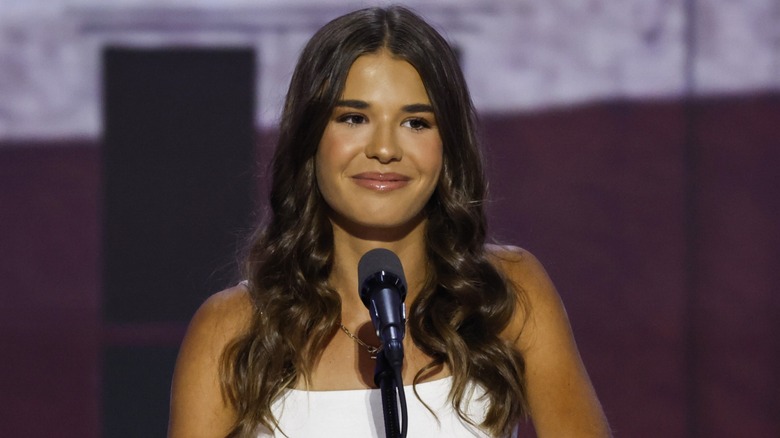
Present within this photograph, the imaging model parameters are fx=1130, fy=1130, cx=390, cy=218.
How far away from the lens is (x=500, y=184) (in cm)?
359

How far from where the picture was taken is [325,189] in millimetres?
2340

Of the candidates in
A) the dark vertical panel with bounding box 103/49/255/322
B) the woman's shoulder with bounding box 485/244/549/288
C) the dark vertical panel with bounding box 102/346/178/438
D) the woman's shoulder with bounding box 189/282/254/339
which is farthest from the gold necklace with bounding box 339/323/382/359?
the dark vertical panel with bounding box 102/346/178/438

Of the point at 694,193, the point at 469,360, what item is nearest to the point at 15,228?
the point at 469,360

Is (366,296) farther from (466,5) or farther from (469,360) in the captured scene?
(466,5)

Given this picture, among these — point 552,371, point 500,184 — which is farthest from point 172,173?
point 552,371

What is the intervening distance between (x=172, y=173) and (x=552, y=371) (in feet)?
5.47

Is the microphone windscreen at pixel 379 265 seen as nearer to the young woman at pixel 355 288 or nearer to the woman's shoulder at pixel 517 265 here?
the young woman at pixel 355 288

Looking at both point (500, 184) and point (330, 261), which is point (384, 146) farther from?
point (500, 184)

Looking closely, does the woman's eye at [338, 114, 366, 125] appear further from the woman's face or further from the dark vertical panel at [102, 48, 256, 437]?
the dark vertical panel at [102, 48, 256, 437]

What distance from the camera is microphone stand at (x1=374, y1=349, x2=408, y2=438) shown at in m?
1.54

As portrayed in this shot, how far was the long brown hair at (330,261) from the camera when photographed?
2312mm

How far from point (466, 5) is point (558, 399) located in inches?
62.3

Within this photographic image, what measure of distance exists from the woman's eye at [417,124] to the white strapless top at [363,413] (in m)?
0.54

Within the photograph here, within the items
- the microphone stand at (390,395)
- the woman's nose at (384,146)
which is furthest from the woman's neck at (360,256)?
the microphone stand at (390,395)
